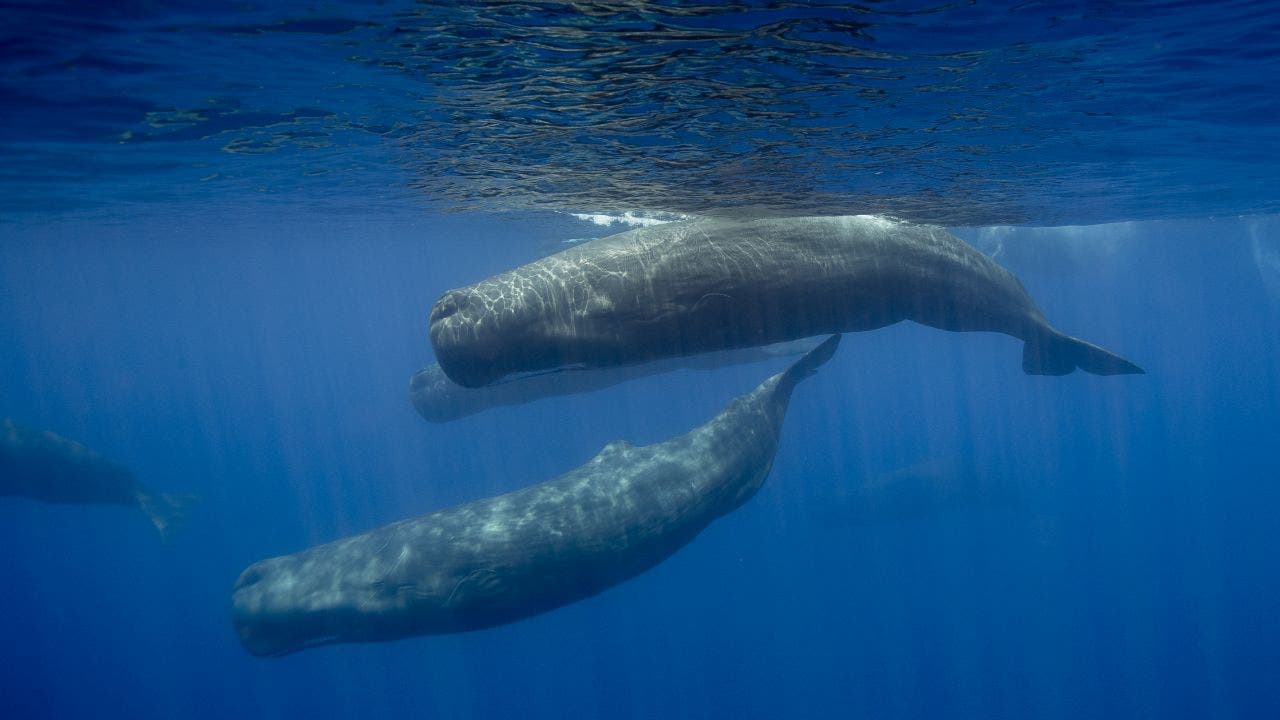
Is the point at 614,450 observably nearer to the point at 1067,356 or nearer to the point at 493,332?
the point at 493,332

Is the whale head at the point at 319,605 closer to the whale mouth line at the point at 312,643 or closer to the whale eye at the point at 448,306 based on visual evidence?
the whale mouth line at the point at 312,643

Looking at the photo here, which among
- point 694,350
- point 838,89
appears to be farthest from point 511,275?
point 838,89

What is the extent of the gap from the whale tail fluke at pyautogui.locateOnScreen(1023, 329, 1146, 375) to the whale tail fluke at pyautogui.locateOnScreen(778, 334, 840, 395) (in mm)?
3146

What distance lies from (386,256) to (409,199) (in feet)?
121

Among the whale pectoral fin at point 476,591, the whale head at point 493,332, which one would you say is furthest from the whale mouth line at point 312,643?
the whale head at point 493,332

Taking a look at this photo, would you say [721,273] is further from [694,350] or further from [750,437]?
[750,437]

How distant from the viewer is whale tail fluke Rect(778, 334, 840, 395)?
38.4 feet

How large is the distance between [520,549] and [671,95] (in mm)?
7127

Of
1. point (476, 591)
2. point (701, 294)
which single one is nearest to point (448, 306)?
point (701, 294)

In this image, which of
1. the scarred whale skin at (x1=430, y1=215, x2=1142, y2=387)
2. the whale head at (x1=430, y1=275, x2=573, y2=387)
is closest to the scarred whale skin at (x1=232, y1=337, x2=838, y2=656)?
the scarred whale skin at (x1=430, y1=215, x2=1142, y2=387)

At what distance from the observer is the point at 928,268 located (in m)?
7.73

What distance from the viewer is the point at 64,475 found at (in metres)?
20.0

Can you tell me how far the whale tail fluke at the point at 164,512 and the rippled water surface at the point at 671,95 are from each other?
12045 mm

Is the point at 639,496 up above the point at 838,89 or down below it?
below
